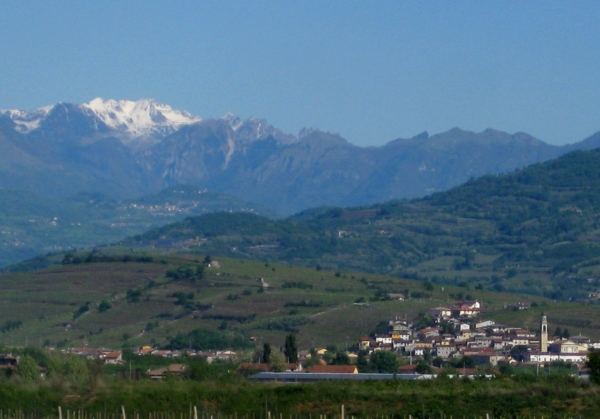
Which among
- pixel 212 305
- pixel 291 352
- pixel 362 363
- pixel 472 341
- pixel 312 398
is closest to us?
pixel 312 398

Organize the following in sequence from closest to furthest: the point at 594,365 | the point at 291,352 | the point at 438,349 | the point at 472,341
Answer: the point at 594,365 → the point at 291,352 → the point at 438,349 → the point at 472,341

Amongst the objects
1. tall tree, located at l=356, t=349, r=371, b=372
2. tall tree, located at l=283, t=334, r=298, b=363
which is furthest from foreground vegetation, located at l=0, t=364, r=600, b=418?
tall tree, located at l=283, t=334, r=298, b=363

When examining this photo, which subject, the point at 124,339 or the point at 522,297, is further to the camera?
the point at 522,297

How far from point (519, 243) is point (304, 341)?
114 meters

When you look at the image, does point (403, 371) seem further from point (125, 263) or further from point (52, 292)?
point (125, 263)

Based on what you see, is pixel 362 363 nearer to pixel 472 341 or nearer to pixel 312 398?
pixel 472 341

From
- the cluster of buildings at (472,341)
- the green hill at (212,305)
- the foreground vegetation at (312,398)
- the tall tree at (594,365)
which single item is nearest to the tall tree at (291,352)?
the cluster of buildings at (472,341)

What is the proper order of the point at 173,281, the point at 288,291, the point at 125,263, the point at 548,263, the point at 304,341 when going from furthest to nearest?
1. the point at 548,263
2. the point at 125,263
3. the point at 173,281
4. the point at 288,291
5. the point at 304,341

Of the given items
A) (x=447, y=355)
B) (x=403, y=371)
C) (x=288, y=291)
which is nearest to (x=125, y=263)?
(x=288, y=291)

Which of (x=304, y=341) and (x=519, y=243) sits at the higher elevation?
(x=519, y=243)

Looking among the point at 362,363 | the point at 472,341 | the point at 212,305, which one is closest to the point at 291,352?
the point at 362,363

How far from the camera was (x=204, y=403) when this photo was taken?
38.8 m

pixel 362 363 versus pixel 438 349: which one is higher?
pixel 438 349

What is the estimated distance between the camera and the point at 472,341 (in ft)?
275
